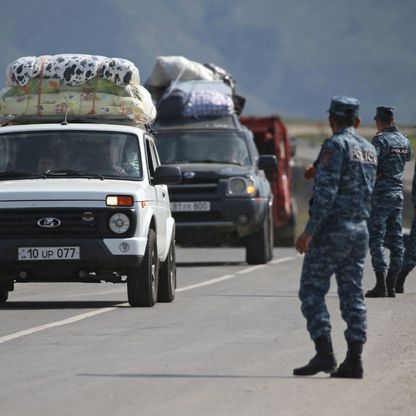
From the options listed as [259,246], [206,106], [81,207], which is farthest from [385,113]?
[206,106]

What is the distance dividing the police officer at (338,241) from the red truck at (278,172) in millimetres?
23903

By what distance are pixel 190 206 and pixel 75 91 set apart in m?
7.46

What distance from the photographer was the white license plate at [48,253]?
16.4 m

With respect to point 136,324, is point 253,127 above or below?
below

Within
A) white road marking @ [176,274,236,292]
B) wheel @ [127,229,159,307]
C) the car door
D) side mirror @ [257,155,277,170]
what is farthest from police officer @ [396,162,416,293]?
side mirror @ [257,155,277,170]

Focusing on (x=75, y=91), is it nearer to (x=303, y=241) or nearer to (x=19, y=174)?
(x=19, y=174)

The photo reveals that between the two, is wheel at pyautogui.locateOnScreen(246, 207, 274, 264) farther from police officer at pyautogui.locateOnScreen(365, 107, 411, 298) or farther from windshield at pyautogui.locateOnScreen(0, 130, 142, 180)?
windshield at pyautogui.locateOnScreen(0, 130, 142, 180)

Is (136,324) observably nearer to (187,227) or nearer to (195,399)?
(195,399)

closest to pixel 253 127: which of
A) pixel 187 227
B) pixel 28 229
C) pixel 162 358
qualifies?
pixel 187 227

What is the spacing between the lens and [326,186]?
37.5ft

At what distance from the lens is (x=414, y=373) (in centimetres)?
1182

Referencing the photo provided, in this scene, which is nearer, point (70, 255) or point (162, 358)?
point (162, 358)

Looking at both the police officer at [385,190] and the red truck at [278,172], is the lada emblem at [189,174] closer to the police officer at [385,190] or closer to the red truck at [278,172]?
the police officer at [385,190]

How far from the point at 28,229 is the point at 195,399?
6252 millimetres
